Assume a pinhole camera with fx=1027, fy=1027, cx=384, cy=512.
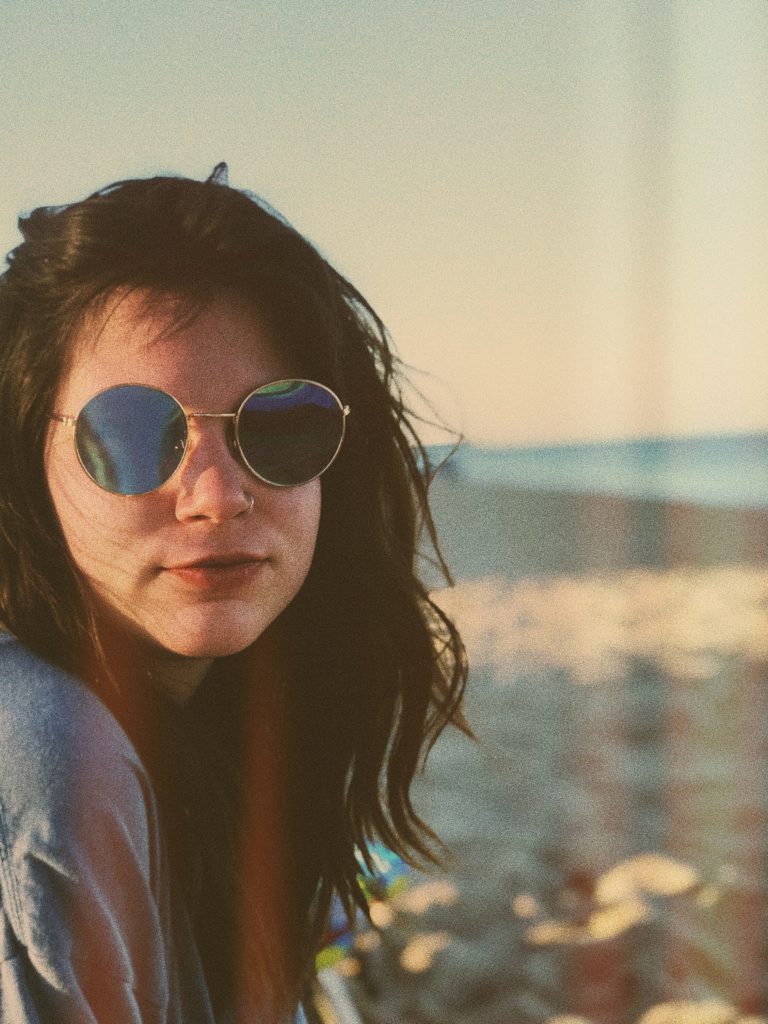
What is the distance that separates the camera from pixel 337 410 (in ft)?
6.28

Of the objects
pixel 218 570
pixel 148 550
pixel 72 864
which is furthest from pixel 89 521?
pixel 72 864

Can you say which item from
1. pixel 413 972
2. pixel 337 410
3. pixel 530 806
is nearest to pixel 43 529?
pixel 337 410

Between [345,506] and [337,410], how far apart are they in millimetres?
383

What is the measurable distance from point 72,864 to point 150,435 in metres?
0.64

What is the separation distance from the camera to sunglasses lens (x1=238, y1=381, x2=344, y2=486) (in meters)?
1.68

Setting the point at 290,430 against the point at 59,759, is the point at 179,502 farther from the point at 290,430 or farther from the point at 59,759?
the point at 59,759

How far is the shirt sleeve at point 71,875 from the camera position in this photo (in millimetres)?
1313

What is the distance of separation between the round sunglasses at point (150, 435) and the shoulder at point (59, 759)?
33 cm

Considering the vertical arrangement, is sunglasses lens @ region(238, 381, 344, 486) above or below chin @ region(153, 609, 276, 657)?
above

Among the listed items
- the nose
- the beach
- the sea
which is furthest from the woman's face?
the sea

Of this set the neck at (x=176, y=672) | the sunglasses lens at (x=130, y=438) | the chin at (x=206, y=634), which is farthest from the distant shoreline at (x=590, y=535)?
the sunglasses lens at (x=130, y=438)

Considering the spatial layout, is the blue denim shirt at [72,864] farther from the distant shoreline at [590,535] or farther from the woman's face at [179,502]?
the distant shoreline at [590,535]

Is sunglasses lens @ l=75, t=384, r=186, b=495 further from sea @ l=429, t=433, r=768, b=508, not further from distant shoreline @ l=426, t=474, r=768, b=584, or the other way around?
sea @ l=429, t=433, r=768, b=508

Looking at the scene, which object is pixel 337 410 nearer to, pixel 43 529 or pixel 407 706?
pixel 43 529
